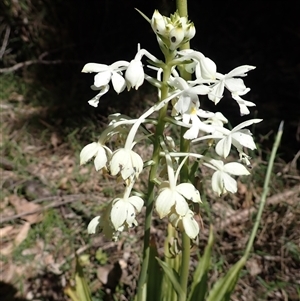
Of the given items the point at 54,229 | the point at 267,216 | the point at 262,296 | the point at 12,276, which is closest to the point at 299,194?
the point at 267,216

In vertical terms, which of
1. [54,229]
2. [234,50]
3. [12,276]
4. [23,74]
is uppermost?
[234,50]

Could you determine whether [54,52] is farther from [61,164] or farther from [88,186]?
[88,186]

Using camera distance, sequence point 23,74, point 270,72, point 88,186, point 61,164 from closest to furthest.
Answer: point 88,186 < point 61,164 < point 270,72 < point 23,74

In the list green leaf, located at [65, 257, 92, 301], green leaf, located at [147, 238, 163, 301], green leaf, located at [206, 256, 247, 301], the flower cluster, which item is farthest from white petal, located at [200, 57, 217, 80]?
green leaf, located at [65, 257, 92, 301]

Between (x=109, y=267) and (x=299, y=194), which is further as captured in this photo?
(x=299, y=194)

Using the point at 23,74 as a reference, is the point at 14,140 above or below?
below

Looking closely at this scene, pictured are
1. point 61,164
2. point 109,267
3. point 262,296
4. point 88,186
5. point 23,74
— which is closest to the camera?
point 262,296

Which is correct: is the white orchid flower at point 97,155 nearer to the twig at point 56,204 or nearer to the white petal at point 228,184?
the white petal at point 228,184

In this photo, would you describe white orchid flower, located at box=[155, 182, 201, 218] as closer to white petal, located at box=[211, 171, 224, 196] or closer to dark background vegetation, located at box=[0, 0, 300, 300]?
white petal, located at box=[211, 171, 224, 196]
